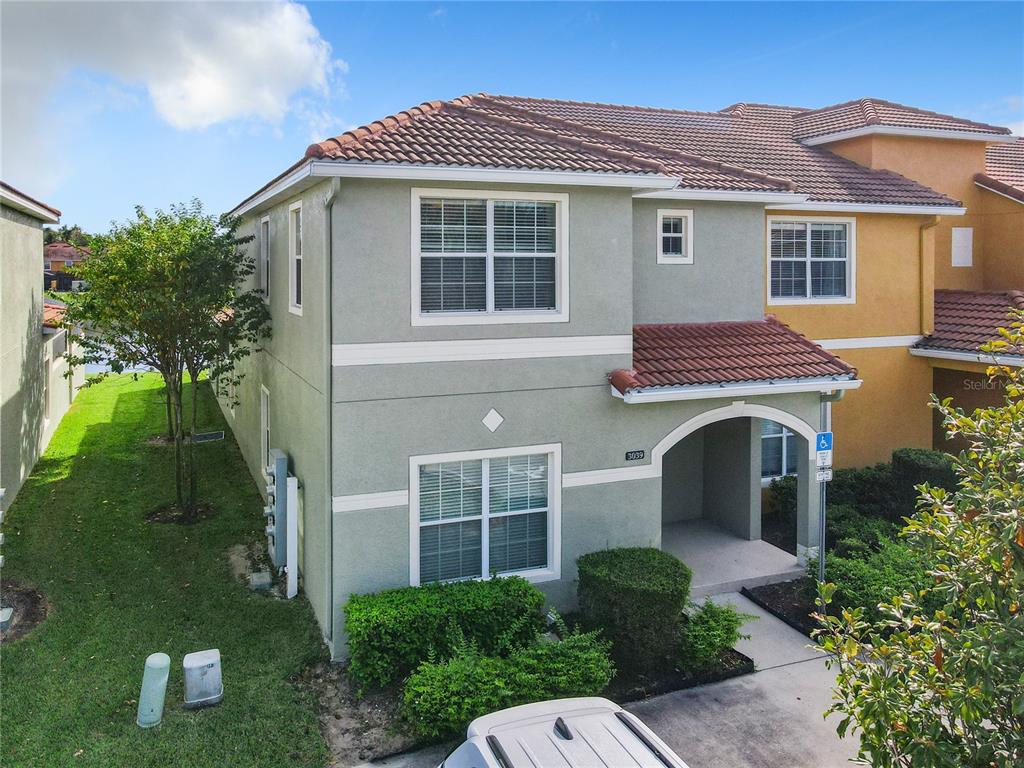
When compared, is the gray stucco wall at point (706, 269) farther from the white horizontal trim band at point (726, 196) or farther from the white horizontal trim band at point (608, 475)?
the white horizontal trim band at point (608, 475)

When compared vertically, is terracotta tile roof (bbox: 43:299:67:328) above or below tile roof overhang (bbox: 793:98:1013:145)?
below

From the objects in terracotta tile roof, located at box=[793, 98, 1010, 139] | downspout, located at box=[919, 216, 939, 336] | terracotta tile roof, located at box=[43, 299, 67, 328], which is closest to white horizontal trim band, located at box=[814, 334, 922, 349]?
downspout, located at box=[919, 216, 939, 336]

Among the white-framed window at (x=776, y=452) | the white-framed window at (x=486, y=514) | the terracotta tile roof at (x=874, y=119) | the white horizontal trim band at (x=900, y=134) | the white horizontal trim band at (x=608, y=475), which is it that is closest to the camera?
the white-framed window at (x=486, y=514)

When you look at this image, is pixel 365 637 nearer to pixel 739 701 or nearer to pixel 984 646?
pixel 739 701

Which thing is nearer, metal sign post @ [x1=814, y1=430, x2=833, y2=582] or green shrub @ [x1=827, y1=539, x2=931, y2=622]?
green shrub @ [x1=827, y1=539, x2=931, y2=622]

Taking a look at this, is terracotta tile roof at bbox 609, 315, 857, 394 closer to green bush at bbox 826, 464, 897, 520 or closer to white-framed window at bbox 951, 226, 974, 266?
green bush at bbox 826, 464, 897, 520

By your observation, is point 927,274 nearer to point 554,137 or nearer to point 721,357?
point 721,357

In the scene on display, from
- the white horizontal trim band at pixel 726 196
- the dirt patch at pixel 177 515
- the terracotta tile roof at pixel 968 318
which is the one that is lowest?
the dirt patch at pixel 177 515

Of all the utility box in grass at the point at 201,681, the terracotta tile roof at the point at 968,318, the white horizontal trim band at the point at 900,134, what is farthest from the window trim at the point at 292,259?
the terracotta tile roof at the point at 968,318
